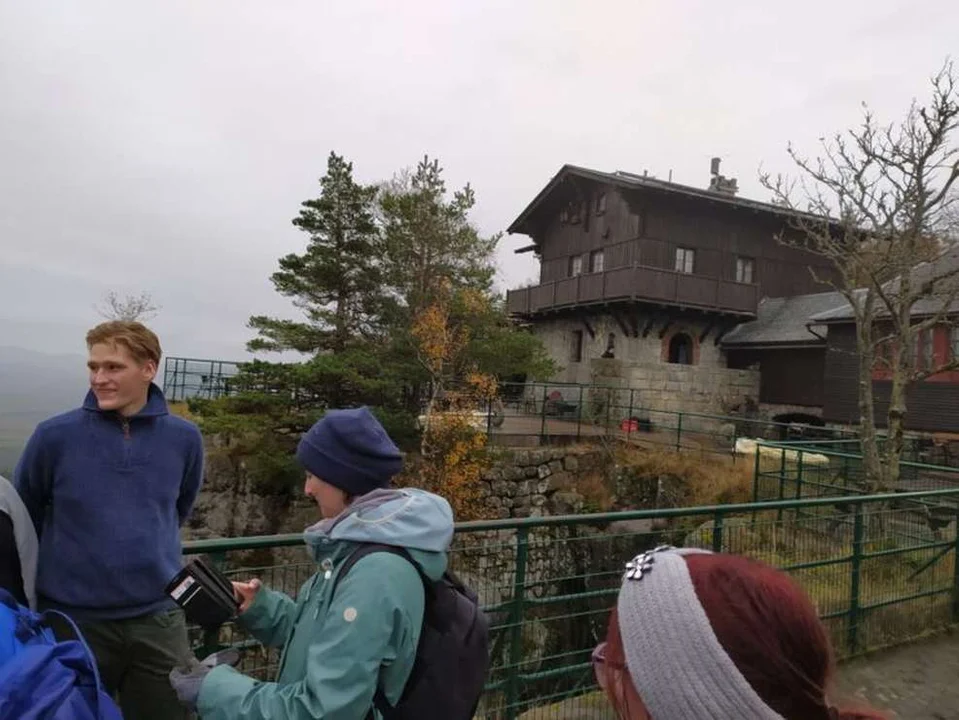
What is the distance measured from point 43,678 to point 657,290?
73.3 ft

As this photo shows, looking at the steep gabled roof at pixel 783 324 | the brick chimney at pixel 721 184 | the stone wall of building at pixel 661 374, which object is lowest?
the stone wall of building at pixel 661 374

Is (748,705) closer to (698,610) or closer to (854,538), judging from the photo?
(698,610)

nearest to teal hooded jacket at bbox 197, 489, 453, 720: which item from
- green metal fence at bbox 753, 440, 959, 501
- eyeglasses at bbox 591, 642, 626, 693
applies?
eyeglasses at bbox 591, 642, 626, 693

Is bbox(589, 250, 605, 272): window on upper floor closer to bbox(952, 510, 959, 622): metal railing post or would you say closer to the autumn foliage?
the autumn foliage

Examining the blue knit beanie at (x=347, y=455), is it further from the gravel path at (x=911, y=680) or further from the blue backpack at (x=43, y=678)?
the gravel path at (x=911, y=680)

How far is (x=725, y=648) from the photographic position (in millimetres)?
1019

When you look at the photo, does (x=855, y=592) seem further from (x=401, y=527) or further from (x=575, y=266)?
(x=575, y=266)

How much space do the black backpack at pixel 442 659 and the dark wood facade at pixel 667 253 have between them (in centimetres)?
2104

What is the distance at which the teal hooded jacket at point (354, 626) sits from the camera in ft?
4.68

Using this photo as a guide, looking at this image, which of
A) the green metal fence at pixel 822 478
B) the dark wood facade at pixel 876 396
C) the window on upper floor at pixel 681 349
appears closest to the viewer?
the green metal fence at pixel 822 478

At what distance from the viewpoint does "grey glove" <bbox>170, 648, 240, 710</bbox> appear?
1.52 metres

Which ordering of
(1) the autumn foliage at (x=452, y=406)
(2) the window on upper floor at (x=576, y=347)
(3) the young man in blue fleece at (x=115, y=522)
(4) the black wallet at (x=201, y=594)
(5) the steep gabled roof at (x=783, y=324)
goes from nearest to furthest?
(4) the black wallet at (x=201, y=594)
(3) the young man in blue fleece at (x=115, y=522)
(1) the autumn foliage at (x=452, y=406)
(5) the steep gabled roof at (x=783, y=324)
(2) the window on upper floor at (x=576, y=347)

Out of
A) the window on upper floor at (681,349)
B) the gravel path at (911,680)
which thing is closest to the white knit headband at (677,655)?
the gravel path at (911,680)

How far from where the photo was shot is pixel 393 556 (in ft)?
5.02
